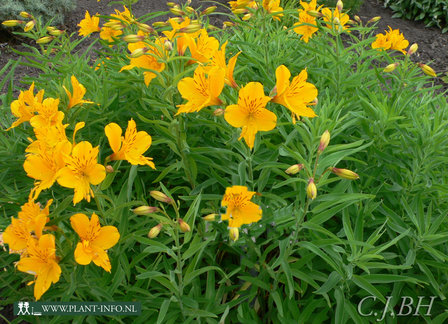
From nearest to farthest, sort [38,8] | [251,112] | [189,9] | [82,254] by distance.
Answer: [82,254] → [251,112] → [189,9] → [38,8]

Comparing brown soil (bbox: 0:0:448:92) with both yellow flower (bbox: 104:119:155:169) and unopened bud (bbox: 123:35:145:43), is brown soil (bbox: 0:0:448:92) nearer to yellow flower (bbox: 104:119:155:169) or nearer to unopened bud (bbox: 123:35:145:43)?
unopened bud (bbox: 123:35:145:43)

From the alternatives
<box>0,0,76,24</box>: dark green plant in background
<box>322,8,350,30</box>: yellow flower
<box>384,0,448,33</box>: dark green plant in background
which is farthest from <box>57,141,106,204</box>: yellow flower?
<box>384,0,448,33</box>: dark green plant in background

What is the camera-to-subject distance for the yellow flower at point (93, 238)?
3.67 ft

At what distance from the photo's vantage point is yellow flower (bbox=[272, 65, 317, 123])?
4.18 ft

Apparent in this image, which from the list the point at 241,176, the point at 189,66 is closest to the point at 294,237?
the point at 241,176

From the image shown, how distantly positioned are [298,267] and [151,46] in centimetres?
99

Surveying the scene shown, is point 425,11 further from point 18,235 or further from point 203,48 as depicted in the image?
point 18,235

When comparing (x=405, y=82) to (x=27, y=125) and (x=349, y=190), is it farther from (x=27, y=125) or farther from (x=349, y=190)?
(x=27, y=125)

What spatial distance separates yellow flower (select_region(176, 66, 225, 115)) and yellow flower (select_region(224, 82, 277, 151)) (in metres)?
0.08

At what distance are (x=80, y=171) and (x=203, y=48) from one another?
660mm

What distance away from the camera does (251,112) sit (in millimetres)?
1231

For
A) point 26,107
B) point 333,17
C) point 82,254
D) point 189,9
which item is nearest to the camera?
point 82,254

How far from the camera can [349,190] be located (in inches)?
63.0

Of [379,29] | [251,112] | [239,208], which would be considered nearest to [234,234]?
[239,208]
